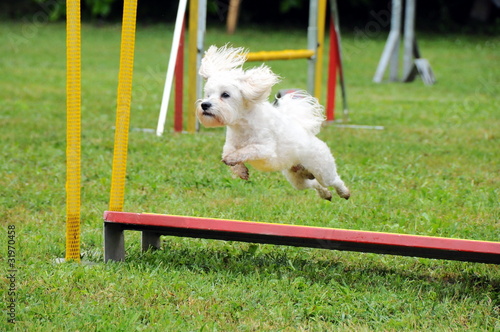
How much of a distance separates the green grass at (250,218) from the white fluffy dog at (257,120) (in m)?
0.55

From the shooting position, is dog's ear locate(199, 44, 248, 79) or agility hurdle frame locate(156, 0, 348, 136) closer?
dog's ear locate(199, 44, 248, 79)

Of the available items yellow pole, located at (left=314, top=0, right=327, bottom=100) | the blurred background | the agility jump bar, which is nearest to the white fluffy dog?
the agility jump bar

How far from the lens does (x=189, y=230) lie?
399 cm

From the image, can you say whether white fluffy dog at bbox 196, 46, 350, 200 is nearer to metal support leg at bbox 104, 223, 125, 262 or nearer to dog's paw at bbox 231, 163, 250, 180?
dog's paw at bbox 231, 163, 250, 180

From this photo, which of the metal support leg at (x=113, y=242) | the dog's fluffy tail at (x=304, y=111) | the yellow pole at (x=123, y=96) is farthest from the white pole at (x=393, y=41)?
the metal support leg at (x=113, y=242)

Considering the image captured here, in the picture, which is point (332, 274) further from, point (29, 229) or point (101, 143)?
point (101, 143)

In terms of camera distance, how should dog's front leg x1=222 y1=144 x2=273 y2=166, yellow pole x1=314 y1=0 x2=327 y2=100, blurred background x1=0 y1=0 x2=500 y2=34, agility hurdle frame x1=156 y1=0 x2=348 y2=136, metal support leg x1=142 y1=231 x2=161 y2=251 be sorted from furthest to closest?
blurred background x1=0 y1=0 x2=500 y2=34 → yellow pole x1=314 y1=0 x2=327 y2=100 → agility hurdle frame x1=156 y1=0 x2=348 y2=136 → metal support leg x1=142 y1=231 x2=161 y2=251 → dog's front leg x1=222 y1=144 x2=273 y2=166

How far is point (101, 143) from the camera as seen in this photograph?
7746 millimetres

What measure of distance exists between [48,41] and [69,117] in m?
16.3

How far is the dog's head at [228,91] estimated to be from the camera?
3.96 meters

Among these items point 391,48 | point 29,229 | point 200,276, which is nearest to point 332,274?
point 200,276

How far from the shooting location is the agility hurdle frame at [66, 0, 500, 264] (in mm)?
3564

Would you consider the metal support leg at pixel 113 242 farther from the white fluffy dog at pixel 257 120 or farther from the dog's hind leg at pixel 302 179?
the dog's hind leg at pixel 302 179

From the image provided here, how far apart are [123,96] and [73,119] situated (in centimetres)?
30
